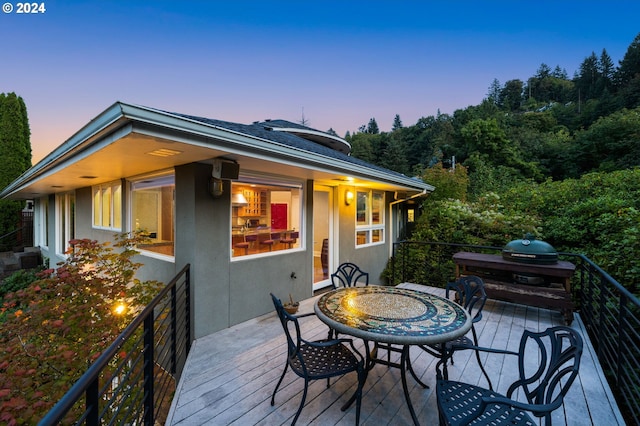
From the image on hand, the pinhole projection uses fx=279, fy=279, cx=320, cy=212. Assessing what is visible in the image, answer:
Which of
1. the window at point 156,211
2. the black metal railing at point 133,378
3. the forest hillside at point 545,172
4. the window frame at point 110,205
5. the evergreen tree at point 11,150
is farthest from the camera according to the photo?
the evergreen tree at point 11,150

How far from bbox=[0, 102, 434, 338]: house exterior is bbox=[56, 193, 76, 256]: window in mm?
1833

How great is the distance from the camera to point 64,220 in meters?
9.27

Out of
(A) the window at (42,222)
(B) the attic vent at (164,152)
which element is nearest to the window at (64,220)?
(A) the window at (42,222)

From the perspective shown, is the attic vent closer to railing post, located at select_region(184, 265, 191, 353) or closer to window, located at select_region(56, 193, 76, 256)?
railing post, located at select_region(184, 265, 191, 353)

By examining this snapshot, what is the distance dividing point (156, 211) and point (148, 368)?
134 inches

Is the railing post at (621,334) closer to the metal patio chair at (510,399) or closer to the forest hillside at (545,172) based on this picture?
the metal patio chair at (510,399)

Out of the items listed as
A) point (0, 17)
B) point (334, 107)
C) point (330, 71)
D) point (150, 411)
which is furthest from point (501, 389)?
point (334, 107)

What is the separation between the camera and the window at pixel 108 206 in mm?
5871

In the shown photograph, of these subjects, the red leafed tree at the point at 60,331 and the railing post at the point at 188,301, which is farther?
Result: the railing post at the point at 188,301

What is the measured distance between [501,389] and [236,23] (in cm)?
1119

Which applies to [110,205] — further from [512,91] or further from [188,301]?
[512,91]

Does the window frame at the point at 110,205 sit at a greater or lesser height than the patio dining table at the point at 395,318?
greater

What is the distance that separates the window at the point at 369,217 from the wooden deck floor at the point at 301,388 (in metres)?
3.75

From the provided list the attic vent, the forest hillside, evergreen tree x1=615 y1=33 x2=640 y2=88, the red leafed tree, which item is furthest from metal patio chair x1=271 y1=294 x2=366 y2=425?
evergreen tree x1=615 y1=33 x2=640 y2=88
